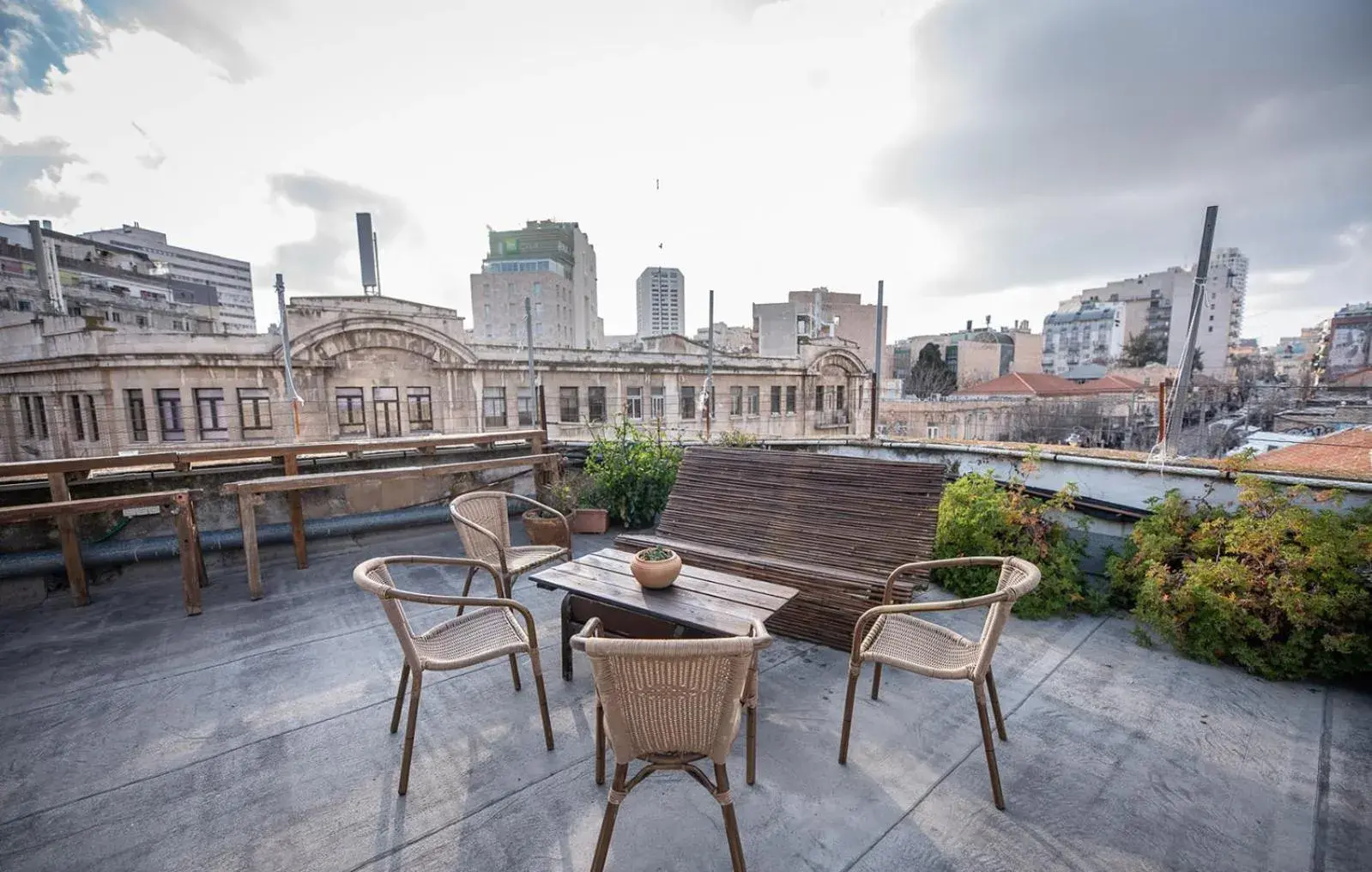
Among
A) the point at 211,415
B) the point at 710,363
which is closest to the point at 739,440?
the point at 710,363

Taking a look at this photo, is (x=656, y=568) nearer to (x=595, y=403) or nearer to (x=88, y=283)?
(x=595, y=403)

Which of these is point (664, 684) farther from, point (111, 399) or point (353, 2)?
point (111, 399)

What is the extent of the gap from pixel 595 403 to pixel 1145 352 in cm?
5953

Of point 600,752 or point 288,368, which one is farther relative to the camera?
point 288,368

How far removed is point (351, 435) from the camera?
1867 centimetres

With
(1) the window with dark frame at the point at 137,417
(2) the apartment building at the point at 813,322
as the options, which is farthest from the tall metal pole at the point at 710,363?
(1) the window with dark frame at the point at 137,417

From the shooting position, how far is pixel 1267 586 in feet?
8.97

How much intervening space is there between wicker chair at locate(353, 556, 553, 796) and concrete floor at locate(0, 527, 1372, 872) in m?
0.28

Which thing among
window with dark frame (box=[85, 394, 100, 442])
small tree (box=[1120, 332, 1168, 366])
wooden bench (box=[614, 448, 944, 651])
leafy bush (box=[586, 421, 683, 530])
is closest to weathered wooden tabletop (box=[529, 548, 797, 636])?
wooden bench (box=[614, 448, 944, 651])

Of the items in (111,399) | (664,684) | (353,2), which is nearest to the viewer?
(664,684)

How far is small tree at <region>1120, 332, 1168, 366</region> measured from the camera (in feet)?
173

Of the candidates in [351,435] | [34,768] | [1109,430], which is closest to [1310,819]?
[34,768]

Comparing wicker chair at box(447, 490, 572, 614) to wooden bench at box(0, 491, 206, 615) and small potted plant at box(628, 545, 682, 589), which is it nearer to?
small potted plant at box(628, 545, 682, 589)

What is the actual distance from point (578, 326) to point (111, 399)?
51394 millimetres
